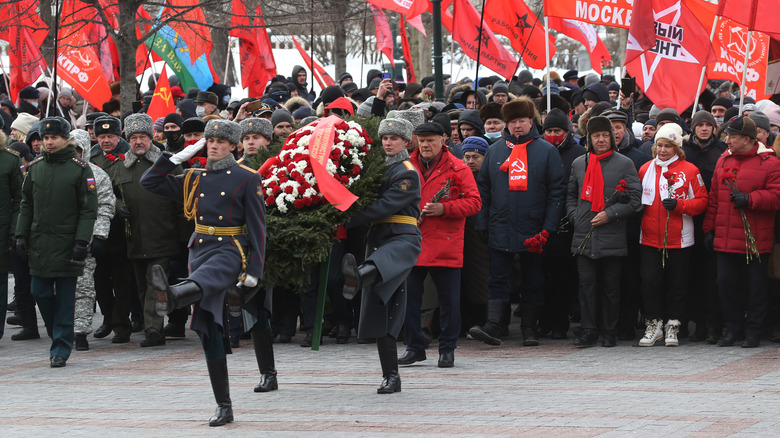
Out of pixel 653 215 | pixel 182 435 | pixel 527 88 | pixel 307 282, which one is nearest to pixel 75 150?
pixel 307 282

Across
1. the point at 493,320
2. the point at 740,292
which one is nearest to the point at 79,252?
the point at 493,320

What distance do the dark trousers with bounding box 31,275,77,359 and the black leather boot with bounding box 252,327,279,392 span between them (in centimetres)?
255

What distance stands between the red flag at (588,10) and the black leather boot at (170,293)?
24.7ft

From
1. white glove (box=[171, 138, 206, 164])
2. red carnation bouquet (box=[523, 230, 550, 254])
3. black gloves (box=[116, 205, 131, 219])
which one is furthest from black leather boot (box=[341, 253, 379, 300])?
black gloves (box=[116, 205, 131, 219])

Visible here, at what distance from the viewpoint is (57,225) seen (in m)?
10.6

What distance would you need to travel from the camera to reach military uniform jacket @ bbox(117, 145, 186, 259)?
37.6 feet

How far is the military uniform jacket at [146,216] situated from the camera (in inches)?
451

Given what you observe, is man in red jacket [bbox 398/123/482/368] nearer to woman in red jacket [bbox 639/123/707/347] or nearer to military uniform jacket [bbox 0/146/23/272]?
woman in red jacket [bbox 639/123/707/347]

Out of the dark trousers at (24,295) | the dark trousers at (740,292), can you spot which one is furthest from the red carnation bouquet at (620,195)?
the dark trousers at (24,295)

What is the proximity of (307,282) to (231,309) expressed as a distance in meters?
0.80

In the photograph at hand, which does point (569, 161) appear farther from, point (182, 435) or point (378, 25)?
point (378, 25)

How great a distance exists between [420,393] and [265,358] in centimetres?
120

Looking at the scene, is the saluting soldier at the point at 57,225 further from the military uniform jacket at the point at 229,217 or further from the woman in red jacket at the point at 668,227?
the woman in red jacket at the point at 668,227

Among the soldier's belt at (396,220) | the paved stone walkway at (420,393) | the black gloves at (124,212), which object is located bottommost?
the paved stone walkway at (420,393)
